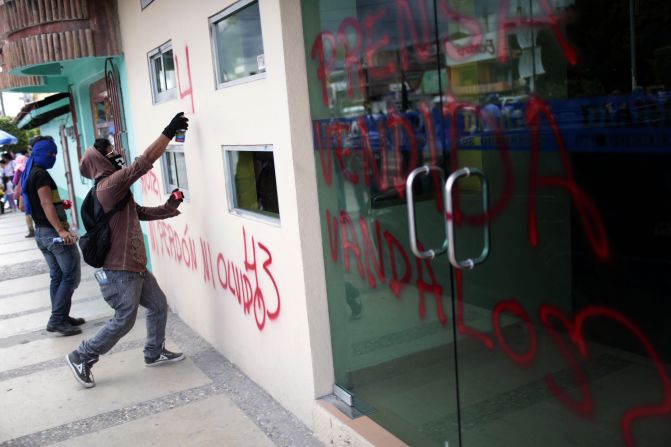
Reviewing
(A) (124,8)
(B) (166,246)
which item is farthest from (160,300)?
(A) (124,8)

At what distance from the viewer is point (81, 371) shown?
474 cm

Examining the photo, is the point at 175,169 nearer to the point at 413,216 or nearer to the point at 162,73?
the point at 162,73

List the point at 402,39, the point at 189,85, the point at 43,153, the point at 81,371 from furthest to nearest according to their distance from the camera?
the point at 43,153 < the point at 189,85 < the point at 81,371 < the point at 402,39

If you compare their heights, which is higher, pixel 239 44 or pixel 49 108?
pixel 49 108

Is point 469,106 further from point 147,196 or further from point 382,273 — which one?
point 147,196

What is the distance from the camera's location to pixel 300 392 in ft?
12.7

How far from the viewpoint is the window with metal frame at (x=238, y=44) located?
12.6ft

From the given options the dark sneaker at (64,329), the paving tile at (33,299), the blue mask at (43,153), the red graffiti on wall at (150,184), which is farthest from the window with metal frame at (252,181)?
the paving tile at (33,299)

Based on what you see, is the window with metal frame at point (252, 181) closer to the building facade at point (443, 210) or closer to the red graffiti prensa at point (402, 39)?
the building facade at point (443, 210)

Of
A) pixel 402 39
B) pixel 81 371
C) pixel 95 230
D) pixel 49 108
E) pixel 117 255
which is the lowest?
pixel 81 371

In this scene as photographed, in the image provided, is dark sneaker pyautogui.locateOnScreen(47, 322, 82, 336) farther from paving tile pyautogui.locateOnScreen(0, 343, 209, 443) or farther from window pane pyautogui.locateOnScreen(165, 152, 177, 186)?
window pane pyautogui.locateOnScreen(165, 152, 177, 186)

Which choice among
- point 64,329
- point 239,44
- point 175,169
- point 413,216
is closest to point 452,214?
point 413,216

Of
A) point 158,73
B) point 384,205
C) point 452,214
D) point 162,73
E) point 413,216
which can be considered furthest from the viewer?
point 158,73

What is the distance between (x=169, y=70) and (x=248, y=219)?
2.05 m
